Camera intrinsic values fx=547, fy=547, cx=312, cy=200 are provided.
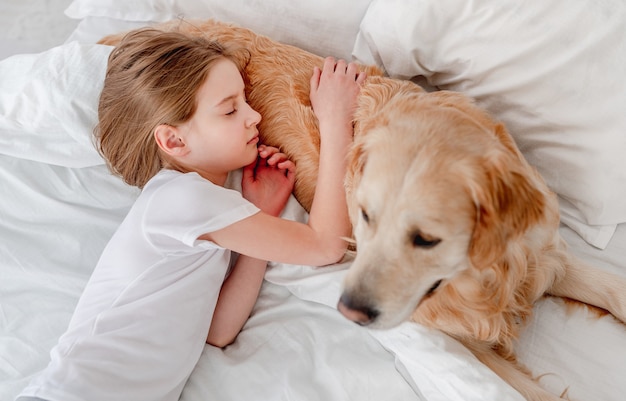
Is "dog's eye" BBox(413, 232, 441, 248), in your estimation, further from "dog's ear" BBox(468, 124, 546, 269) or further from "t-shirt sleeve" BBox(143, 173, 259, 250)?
"t-shirt sleeve" BBox(143, 173, 259, 250)

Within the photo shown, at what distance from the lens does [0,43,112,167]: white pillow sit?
1697mm

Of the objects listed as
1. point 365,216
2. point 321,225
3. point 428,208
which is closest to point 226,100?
point 321,225

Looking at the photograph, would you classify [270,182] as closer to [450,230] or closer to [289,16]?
[289,16]

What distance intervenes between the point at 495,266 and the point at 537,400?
0.35 m

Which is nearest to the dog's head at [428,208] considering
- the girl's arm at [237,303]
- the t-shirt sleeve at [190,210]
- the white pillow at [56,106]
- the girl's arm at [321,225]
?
the girl's arm at [321,225]

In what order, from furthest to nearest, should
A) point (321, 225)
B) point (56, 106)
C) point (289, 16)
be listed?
1. point (289, 16)
2. point (56, 106)
3. point (321, 225)

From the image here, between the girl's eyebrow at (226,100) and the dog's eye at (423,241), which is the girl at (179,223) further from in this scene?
the dog's eye at (423,241)

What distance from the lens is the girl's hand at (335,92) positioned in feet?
4.85

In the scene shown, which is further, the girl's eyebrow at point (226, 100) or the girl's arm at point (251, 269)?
the girl's arm at point (251, 269)

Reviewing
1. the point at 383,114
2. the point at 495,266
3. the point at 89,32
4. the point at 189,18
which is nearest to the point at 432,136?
the point at 383,114

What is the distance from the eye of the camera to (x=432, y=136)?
3.56 ft

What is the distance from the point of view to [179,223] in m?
1.41

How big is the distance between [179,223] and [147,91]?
0.37m

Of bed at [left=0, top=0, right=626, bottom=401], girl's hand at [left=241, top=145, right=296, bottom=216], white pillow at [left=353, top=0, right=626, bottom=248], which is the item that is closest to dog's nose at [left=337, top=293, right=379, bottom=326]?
bed at [left=0, top=0, right=626, bottom=401]
